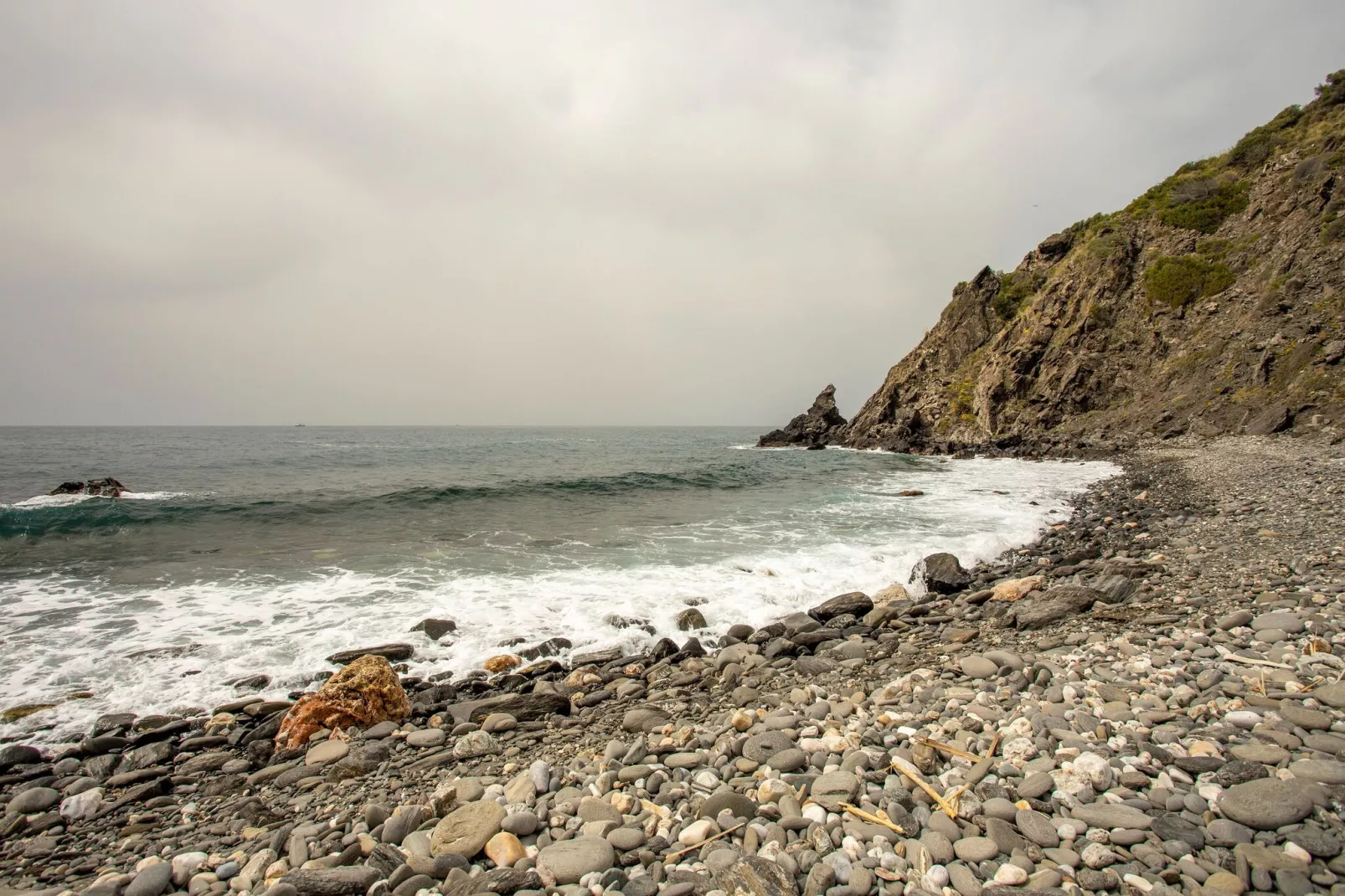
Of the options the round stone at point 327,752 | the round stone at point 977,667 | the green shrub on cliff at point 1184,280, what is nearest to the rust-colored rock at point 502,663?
the round stone at point 327,752

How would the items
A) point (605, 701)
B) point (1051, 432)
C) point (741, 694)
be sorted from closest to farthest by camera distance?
point (741, 694) → point (605, 701) → point (1051, 432)

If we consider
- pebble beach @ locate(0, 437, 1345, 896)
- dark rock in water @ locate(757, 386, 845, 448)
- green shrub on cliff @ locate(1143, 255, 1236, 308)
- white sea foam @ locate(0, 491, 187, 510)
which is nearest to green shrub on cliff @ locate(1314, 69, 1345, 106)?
green shrub on cliff @ locate(1143, 255, 1236, 308)

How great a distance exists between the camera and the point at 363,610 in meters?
10.0

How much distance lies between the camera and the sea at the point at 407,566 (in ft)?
26.4

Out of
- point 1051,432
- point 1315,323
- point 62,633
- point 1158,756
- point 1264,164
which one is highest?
point 1264,164

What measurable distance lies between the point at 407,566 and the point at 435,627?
16.3 ft

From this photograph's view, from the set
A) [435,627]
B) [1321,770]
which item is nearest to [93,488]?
[435,627]

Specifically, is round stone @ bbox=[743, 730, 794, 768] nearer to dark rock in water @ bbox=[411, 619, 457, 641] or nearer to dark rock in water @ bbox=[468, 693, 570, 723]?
dark rock in water @ bbox=[468, 693, 570, 723]

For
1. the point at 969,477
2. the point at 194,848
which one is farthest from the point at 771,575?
the point at 969,477

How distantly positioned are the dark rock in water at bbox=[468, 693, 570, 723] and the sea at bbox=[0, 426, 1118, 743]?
71.3 inches

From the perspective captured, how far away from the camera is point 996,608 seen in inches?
317

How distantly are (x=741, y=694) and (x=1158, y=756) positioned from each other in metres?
3.66

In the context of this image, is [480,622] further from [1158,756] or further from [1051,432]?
[1051,432]

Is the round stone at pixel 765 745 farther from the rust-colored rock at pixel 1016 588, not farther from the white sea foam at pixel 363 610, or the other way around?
the rust-colored rock at pixel 1016 588
